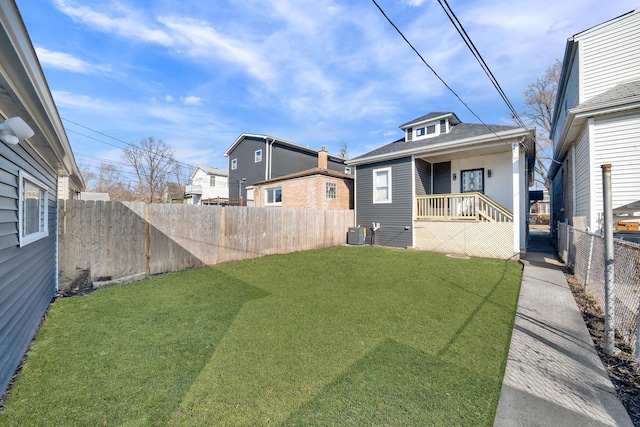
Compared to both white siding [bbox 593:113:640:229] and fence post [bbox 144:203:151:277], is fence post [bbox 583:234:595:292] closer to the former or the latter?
white siding [bbox 593:113:640:229]

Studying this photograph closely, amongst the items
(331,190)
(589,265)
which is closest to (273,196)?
(331,190)

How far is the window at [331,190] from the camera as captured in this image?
1453cm

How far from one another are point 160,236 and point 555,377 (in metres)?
7.67

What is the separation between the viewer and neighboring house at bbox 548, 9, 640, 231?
6.27m

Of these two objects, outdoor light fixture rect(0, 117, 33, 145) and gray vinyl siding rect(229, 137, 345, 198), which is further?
gray vinyl siding rect(229, 137, 345, 198)

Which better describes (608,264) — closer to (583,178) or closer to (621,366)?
(621,366)

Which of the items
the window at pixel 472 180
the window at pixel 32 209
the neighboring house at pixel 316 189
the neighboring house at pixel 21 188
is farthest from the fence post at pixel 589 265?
the neighboring house at pixel 316 189

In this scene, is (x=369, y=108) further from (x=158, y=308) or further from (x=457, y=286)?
(x=158, y=308)

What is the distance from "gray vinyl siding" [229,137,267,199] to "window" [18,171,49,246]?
17.3 m

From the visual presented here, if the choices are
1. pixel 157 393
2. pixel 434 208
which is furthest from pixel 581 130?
pixel 157 393

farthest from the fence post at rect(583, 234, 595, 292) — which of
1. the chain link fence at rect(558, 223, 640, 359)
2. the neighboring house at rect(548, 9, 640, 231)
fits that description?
the neighboring house at rect(548, 9, 640, 231)

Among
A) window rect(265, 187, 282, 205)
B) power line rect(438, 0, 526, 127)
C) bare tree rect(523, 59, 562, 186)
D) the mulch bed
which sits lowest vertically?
the mulch bed

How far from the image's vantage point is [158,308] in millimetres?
4469

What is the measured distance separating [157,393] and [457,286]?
5.54 m
